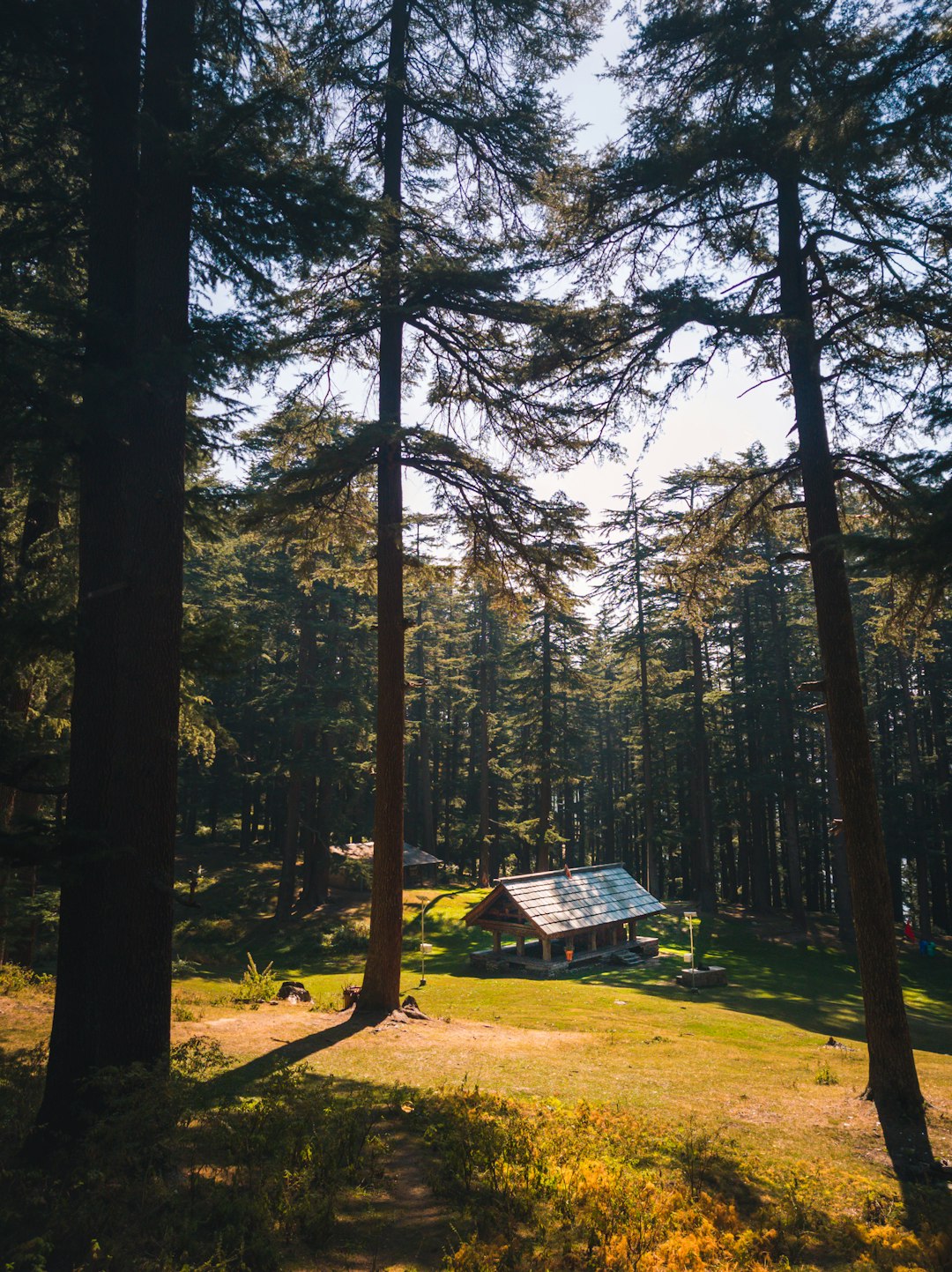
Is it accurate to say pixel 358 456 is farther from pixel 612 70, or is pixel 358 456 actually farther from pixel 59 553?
pixel 612 70

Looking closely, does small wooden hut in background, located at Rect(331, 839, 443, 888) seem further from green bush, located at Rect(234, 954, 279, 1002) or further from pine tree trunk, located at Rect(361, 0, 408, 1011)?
pine tree trunk, located at Rect(361, 0, 408, 1011)

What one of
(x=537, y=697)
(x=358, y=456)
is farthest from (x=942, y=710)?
(x=358, y=456)

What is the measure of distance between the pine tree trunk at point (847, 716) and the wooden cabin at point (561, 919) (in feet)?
46.4

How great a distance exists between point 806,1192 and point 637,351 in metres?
10.5

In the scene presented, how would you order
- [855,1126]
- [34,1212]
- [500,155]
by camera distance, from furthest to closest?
[500,155] < [855,1126] < [34,1212]

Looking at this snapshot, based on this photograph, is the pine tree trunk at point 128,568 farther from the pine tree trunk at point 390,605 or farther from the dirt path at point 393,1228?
the pine tree trunk at point 390,605

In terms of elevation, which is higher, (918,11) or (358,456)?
(918,11)

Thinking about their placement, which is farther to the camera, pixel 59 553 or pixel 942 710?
pixel 942 710

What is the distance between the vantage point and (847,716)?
10102 mm

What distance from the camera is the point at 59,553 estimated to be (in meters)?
11.9

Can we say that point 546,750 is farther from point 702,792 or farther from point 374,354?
point 374,354

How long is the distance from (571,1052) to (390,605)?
814 cm

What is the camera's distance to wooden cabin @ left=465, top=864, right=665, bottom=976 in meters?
23.4

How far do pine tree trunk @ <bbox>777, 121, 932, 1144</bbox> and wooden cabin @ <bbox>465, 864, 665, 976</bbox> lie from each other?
14.2 meters
